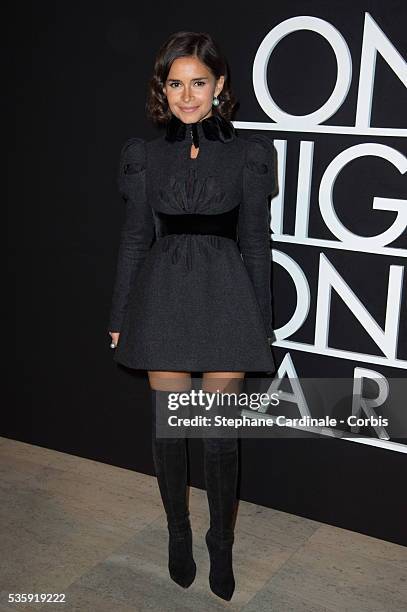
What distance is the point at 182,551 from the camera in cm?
229

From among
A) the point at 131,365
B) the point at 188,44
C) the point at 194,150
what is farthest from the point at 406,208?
the point at 131,365

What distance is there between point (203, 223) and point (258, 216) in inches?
6.3

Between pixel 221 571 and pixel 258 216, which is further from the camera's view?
pixel 221 571

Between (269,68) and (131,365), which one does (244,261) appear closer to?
(131,365)

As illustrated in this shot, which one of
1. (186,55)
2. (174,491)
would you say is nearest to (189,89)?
(186,55)

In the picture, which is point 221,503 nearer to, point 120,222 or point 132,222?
point 132,222

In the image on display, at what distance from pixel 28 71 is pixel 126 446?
1555 mm

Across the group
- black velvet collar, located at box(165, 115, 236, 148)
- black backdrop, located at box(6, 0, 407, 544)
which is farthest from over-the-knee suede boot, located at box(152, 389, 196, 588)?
black velvet collar, located at box(165, 115, 236, 148)

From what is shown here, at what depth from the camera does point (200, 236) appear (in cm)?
212

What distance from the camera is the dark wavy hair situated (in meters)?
2.03

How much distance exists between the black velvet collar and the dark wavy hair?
0.05 m

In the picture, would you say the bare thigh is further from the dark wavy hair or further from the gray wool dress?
the dark wavy hair

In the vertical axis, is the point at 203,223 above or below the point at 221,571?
above

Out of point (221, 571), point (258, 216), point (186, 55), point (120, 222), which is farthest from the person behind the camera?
point (120, 222)
